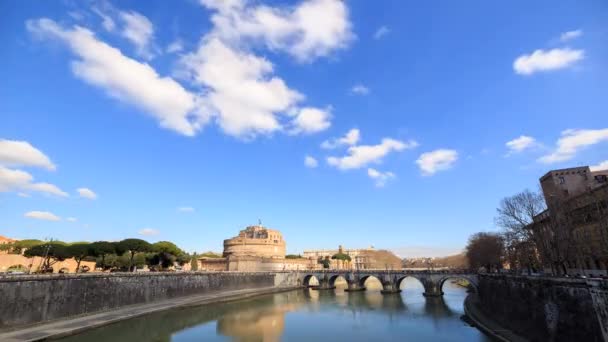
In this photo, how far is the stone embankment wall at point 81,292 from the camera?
19188 millimetres

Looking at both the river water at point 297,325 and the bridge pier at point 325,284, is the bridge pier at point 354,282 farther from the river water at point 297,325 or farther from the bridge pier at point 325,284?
the river water at point 297,325

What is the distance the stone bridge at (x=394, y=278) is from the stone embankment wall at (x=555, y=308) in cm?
1914

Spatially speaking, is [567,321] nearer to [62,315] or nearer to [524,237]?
[524,237]

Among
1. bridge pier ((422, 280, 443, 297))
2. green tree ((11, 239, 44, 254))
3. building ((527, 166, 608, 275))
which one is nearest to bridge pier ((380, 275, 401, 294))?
bridge pier ((422, 280, 443, 297))

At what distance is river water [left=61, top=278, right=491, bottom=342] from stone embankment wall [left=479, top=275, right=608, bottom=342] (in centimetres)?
249

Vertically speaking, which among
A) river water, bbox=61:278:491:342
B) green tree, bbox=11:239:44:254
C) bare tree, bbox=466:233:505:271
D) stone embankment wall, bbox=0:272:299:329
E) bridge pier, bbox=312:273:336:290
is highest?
green tree, bbox=11:239:44:254

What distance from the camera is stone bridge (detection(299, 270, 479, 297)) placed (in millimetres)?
41550

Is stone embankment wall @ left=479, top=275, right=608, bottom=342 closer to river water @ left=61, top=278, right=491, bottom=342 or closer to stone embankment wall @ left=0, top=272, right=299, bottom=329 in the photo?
river water @ left=61, top=278, right=491, bottom=342

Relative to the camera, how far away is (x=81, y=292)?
78.9 feet

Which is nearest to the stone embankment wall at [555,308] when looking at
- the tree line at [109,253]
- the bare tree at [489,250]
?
the bare tree at [489,250]

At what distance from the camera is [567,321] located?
13000mm

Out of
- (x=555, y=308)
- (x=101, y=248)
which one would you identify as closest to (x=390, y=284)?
(x=555, y=308)

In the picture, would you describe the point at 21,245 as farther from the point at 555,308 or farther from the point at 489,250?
the point at 489,250

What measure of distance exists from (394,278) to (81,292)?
3972 centimetres
